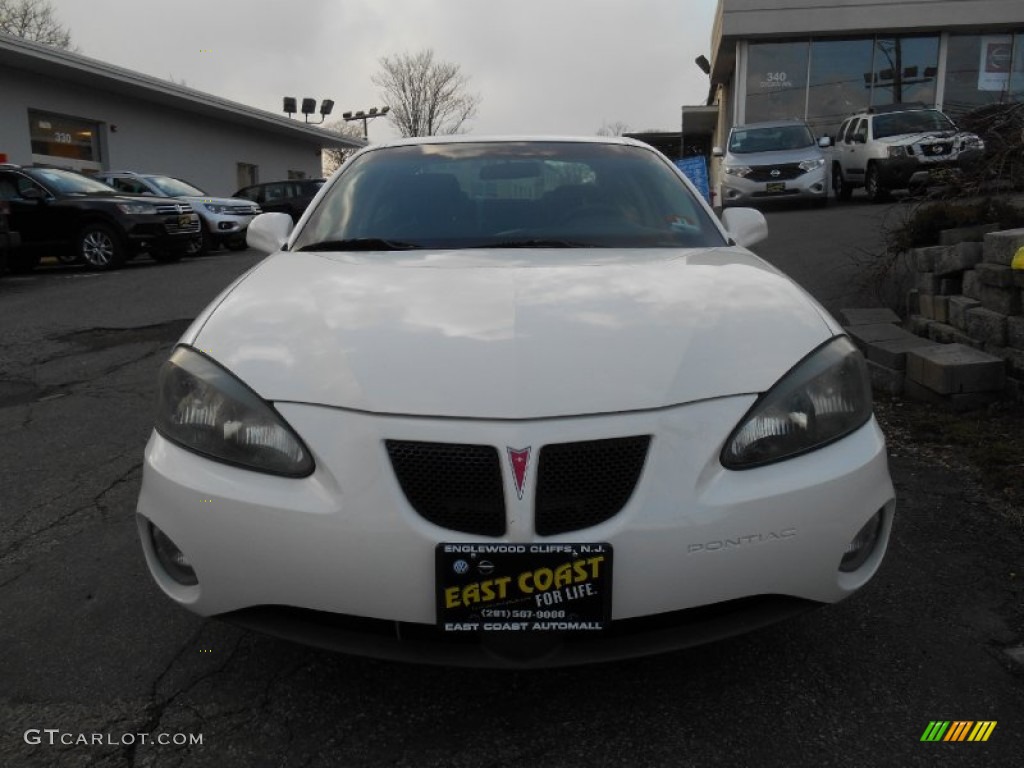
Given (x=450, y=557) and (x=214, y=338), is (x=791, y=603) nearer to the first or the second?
(x=450, y=557)

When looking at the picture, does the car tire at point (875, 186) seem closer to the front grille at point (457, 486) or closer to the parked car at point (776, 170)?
the parked car at point (776, 170)

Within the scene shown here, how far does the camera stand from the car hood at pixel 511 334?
6.07ft

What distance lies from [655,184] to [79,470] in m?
2.89

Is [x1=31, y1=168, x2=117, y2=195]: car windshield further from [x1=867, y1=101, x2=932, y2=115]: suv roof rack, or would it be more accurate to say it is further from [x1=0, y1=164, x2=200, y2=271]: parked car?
[x1=867, y1=101, x2=932, y2=115]: suv roof rack

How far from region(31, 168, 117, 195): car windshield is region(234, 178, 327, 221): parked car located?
24.7 ft

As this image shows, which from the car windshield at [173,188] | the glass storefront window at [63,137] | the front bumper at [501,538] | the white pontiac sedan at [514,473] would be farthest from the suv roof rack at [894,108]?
the glass storefront window at [63,137]

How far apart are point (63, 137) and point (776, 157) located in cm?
1656

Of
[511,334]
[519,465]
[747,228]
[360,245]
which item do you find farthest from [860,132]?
[519,465]

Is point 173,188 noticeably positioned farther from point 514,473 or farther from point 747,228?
point 514,473

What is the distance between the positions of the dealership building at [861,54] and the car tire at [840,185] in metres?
5.91

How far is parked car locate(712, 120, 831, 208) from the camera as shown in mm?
15070

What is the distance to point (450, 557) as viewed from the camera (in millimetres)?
1731

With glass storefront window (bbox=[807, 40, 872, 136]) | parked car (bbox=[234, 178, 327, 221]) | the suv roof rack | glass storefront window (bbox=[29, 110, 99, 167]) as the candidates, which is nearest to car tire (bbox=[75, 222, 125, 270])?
parked car (bbox=[234, 178, 327, 221])

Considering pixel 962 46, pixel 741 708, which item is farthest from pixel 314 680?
pixel 962 46
